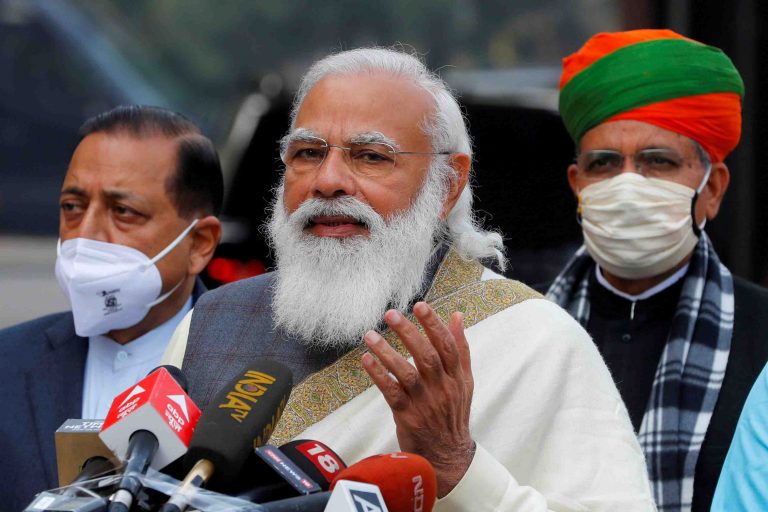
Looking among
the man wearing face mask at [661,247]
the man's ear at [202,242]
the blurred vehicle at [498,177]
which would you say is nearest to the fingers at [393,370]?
the man wearing face mask at [661,247]

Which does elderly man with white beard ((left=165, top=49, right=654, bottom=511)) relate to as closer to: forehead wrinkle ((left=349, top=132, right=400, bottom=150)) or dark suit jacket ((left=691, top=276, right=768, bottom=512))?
forehead wrinkle ((left=349, top=132, right=400, bottom=150))

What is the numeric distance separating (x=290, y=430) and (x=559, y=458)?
623mm

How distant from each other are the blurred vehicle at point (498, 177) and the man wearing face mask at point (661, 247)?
1787mm

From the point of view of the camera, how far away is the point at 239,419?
2.30m

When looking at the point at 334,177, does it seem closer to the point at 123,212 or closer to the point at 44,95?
the point at 123,212

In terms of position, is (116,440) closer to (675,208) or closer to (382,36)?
(675,208)

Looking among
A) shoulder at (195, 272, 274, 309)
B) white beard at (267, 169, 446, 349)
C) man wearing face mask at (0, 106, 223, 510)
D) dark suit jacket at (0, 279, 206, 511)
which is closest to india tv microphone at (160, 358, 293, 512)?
white beard at (267, 169, 446, 349)

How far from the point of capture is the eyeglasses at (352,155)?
337 centimetres

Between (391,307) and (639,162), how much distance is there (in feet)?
4.37

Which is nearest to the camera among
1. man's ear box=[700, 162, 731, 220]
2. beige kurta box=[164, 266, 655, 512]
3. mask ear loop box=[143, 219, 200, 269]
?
beige kurta box=[164, 266, 655, 512]

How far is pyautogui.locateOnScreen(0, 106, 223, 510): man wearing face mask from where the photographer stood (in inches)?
157

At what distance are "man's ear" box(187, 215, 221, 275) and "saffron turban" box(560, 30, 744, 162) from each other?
1258mm

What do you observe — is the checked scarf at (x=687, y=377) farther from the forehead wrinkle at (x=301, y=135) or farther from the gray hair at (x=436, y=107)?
the forehead wrinkle at (x=301, y=135)

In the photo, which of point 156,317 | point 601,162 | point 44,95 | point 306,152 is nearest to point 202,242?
point 156,317
